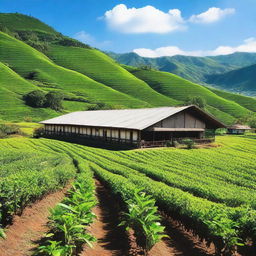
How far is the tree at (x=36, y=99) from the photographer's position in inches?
4286

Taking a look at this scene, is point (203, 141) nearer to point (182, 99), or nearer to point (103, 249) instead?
point (103, 249)

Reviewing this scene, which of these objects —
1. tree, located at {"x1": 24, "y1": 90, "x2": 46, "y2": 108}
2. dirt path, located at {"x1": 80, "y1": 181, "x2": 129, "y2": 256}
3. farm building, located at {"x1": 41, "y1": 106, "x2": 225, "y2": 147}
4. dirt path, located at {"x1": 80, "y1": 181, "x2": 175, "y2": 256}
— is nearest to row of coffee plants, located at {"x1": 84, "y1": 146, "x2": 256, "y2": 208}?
dirt path, located at {"x1": 80, "y1": 181, "x2": 129, "y2": 256}

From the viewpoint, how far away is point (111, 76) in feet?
569

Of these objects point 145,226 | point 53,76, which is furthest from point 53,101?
point 145,226

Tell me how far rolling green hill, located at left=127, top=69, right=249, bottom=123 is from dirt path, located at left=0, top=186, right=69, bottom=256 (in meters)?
135

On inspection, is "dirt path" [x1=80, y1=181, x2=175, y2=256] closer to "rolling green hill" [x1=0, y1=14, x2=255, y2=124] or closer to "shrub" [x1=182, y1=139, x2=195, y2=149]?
"shrub" [x1=182, y1=139, x2=195, y2=149]

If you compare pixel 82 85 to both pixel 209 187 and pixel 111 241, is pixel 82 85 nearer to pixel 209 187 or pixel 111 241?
pixel 209 187

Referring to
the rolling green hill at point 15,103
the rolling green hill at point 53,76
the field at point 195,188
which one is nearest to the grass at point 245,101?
the rolling green hill at point 53,76

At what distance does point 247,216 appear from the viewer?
10750 millimetres

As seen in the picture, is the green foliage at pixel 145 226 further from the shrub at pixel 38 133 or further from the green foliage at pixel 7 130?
the green foliage at pixel 7 130

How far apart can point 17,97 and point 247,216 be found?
116091mm

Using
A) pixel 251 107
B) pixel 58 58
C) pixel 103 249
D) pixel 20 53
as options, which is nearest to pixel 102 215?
pixel 103 249

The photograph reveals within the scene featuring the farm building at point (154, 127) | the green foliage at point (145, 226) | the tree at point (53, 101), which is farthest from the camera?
the tree at point (53, 101)

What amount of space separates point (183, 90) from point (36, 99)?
92553mm
